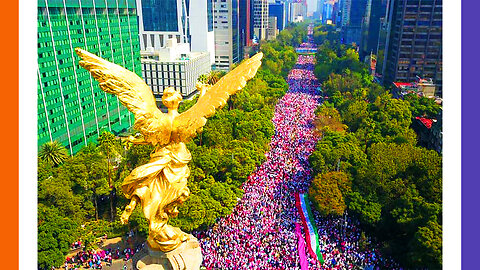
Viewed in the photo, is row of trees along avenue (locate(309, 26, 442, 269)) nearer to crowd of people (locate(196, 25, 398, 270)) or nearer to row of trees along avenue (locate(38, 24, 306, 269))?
crowd of people (locate(196, 25, 398, 270))

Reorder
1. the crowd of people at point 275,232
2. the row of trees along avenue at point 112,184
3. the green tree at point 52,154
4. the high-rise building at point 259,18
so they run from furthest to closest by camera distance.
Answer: the high-rise building at point 259,18 → the green tree at point 52,154 → the row of trees along avenue at point 112,184 → the crowd of people at point 275,232

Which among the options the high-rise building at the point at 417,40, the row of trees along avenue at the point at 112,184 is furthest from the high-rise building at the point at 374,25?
the row of trees along avenue at the point at 112,184

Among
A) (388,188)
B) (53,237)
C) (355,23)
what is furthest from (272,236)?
(355,23)

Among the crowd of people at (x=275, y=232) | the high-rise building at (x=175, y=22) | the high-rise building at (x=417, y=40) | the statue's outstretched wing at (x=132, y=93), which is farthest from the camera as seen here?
the high-rise building at (x=175, y=22)

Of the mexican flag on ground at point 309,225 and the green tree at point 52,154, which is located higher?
the green tree at point 52,154

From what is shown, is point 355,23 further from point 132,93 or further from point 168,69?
point 132,93

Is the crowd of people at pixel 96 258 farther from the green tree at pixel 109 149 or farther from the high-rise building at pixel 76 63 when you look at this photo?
the high-rise building at pixel 76 63
